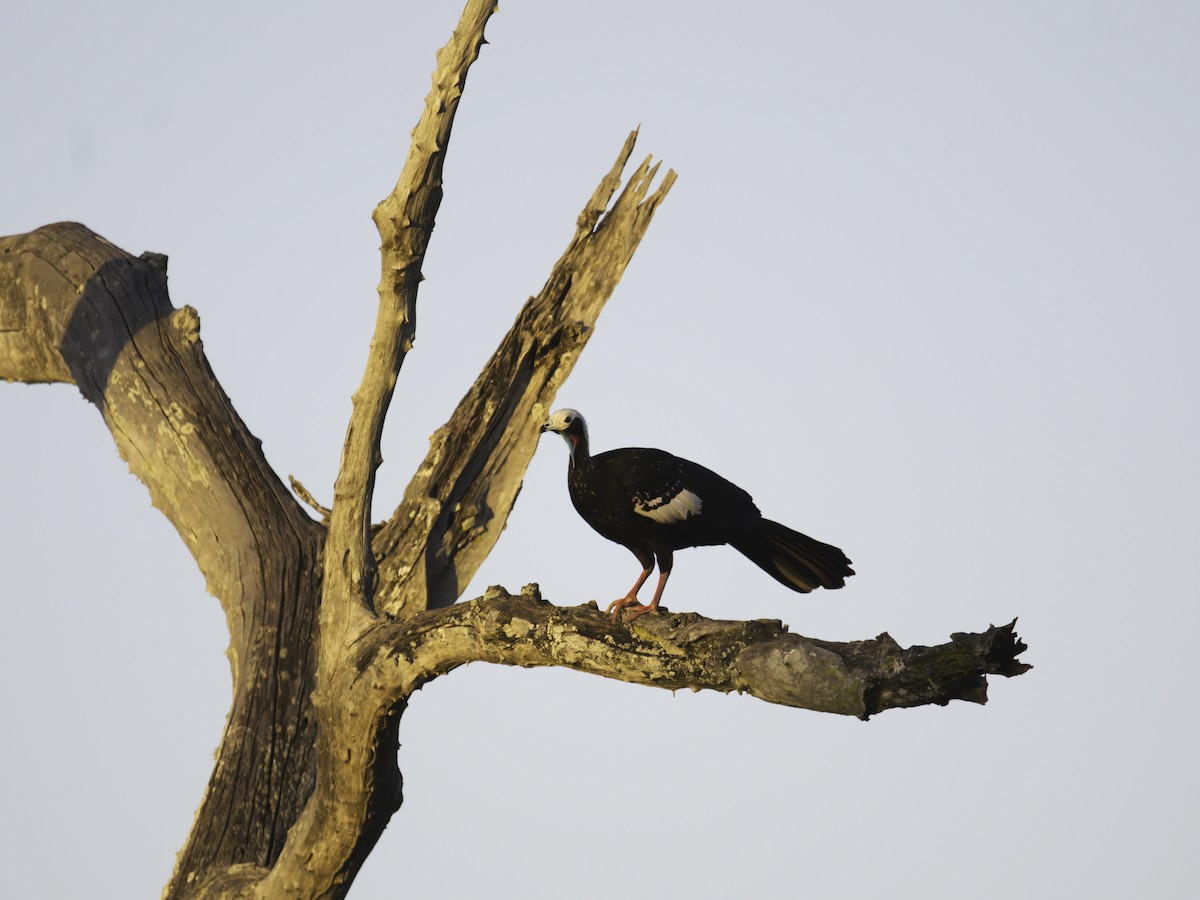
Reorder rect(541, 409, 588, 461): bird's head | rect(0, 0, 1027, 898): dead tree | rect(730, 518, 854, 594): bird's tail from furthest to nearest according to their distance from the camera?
rect(541, 409, 588, 461): bird's head < rect(730, 518, 854, 594): bird's tail < rect(0, 0, 1027, 898): dead tree

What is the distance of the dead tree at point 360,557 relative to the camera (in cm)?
404

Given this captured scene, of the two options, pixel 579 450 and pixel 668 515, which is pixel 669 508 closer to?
pixel 668 515

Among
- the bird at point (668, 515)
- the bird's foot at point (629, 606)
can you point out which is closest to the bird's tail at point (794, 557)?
the bird at point (668, 515)

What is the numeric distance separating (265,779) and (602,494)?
6.05ft

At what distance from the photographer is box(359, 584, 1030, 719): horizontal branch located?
335 cm

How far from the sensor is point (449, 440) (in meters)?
6.64

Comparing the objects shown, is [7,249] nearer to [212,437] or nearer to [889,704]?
[212,437]

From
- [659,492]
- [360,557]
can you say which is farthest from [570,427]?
[360,557]

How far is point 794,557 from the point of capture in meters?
5.73

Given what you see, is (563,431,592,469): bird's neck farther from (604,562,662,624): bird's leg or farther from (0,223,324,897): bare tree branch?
(0,223,324,897): bare tree branch

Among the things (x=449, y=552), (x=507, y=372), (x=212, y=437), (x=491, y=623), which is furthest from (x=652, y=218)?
(x=491, y=623)

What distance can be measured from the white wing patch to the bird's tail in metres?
0.40

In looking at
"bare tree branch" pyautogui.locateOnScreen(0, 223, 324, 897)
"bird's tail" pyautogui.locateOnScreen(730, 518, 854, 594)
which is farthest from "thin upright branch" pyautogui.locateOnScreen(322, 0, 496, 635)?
"bird's tail" pyautogui.locateOnScreen(730, 518, 854, 594)

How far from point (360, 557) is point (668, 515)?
123 cm
